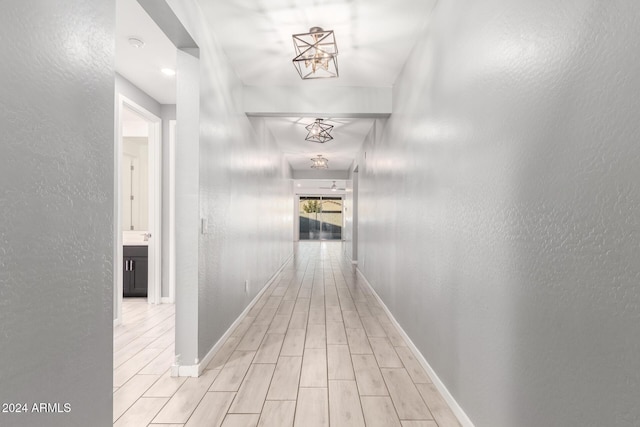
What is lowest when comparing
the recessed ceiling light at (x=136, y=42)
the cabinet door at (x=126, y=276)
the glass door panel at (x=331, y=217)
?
the cabinet door at (x=126, y=276)

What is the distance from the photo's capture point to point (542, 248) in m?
1.25

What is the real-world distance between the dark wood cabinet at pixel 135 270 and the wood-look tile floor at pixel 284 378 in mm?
658

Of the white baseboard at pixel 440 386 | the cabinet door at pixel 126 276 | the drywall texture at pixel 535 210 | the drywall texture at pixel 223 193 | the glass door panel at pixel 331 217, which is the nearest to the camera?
the drywall texture at pixel 535 210

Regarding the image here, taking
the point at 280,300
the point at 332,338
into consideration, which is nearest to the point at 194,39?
the point at 332,338

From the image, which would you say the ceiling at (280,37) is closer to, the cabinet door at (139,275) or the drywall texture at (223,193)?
the drywall texture at (223,193)

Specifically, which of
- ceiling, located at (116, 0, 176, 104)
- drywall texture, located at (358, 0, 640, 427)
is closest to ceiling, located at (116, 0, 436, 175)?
ceiling, located at (116, 0, 176, 104)

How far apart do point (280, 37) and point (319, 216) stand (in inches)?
569

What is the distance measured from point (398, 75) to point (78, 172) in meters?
3.04

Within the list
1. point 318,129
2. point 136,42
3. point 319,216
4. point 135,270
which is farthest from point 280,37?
point 319,216

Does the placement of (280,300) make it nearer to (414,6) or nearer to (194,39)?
(194,39)

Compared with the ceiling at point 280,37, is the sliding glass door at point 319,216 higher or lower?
lower

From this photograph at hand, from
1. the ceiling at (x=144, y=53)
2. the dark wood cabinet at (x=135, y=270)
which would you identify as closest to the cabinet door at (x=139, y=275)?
the dark wood cabinet at (x=135, y=270)

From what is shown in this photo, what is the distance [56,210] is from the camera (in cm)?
114

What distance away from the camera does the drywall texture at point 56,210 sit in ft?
3.20
